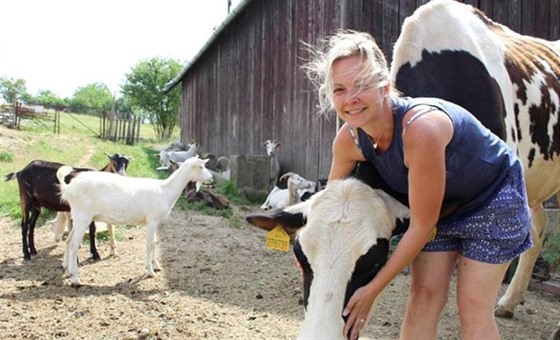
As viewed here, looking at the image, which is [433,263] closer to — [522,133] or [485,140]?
[485,140]

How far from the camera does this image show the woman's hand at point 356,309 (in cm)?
212

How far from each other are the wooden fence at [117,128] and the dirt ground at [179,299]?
33.1m

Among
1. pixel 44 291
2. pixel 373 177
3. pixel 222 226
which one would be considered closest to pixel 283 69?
pixel 222 226

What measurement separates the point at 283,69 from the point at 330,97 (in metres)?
10.5

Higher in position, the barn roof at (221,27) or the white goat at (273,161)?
the barn roof at (221,27)

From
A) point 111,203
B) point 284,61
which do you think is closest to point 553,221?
point 111,203

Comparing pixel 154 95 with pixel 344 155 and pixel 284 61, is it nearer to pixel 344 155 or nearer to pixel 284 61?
pixel 284 61

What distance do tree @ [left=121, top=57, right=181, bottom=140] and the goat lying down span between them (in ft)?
170

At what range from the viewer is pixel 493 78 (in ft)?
11.7

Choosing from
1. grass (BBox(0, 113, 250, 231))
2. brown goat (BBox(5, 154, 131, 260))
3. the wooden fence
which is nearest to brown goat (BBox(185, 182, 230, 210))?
grass (BBox(0, 113, 250, 231))

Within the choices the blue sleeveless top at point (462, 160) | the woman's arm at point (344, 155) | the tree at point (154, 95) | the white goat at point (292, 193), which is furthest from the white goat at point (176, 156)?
the tree at point (154, 95)

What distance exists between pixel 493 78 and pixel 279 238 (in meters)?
1.90

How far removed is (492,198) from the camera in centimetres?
233

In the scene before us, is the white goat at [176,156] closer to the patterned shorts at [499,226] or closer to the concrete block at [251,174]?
the concrete block at [251,174]
